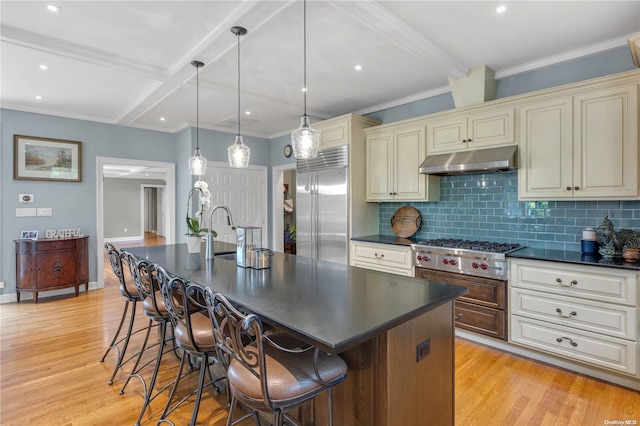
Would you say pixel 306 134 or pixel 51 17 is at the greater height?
pixel 51 17

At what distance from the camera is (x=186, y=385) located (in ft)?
8.05

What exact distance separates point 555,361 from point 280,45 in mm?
3474

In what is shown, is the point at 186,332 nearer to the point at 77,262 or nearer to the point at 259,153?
the point at 77,262

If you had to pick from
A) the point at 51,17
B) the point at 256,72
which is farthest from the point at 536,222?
the point at 51,17

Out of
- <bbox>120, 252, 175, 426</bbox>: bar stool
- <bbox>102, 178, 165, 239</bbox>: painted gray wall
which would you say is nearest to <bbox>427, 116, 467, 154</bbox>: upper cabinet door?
<bbox>120, 252, 175, 426</bbox>: bar stool

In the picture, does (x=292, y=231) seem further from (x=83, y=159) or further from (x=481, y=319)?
(x=481, y=319)

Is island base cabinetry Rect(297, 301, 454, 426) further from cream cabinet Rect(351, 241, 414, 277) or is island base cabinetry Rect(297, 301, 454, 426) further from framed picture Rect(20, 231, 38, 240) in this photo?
framed picture Rect(20, 231, 38, 240)

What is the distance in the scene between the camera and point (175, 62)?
128 inches

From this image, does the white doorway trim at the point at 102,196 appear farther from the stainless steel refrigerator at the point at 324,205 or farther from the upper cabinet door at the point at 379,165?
the upper cabinet door at the point at 379,165

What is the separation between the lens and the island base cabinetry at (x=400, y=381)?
142 cm

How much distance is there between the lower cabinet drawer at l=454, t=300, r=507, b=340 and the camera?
293 cm

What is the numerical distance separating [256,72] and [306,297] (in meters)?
2.65

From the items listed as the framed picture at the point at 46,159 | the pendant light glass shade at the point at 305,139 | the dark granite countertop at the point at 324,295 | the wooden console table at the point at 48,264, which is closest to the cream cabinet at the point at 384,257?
the dark granite countertop at the point at 324,295

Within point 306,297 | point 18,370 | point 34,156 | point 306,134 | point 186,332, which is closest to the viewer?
point 306,297
